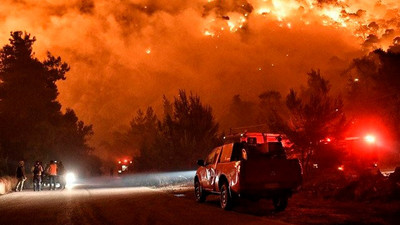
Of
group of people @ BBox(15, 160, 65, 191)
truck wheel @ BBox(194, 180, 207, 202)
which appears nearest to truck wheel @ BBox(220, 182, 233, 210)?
truck wheel @ BBox(194, 180, 207, 202)

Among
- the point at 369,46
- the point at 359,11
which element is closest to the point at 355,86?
the point at 369,46

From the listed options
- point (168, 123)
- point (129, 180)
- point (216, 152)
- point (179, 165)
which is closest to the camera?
point (216, 152)

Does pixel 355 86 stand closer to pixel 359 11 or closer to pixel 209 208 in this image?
pixel 359 11

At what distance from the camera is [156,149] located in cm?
3878

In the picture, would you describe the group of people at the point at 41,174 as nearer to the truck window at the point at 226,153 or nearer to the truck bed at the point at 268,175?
the truck window at the point at 226,153

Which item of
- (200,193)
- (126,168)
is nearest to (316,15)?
(126,168)

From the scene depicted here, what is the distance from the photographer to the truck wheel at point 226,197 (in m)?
14.5

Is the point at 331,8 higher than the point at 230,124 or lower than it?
higher

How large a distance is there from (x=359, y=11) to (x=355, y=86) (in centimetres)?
1986

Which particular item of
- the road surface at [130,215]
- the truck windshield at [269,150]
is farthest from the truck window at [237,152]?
the road surface at [130,215]

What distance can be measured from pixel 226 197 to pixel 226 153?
1673 mm

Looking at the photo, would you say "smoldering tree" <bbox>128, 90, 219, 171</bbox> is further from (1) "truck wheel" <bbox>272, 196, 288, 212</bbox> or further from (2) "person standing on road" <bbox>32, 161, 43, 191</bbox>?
(1) "truck wheel" <bbox>272, 196, 288, 212</bbox>

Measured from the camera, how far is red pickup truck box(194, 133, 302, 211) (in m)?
13.8

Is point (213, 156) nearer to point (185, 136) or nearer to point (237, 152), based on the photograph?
point (237, 152)
